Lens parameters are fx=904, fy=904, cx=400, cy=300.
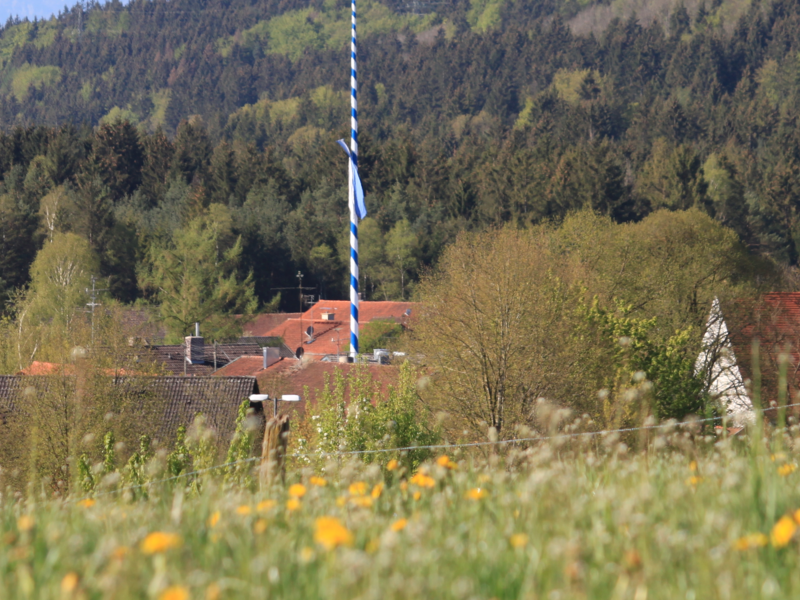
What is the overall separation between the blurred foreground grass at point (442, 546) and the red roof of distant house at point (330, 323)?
55.9m

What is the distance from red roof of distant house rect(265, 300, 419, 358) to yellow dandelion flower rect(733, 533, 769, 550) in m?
56.8

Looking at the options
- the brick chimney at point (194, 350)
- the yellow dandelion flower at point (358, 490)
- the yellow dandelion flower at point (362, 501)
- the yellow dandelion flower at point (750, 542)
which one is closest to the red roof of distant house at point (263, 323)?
the brick chimney at point (194, 350)

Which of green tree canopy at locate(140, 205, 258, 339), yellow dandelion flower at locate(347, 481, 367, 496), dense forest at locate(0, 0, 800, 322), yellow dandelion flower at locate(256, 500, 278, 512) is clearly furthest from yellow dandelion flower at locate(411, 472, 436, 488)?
dense forest at locate(0, 0, 800, 322)

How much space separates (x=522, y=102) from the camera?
165 meters

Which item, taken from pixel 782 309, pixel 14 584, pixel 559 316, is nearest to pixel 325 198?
pixel 782 309

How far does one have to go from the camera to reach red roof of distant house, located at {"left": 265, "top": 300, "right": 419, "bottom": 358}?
62688 mm

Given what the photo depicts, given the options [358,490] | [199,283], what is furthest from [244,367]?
[358,490]

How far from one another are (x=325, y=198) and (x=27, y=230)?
2966cm

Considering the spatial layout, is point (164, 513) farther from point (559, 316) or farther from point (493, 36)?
point (493, 36)

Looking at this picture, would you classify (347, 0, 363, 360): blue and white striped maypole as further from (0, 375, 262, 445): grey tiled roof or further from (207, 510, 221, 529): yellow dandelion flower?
(207, 510, 221, 529): yellow dandelion flower

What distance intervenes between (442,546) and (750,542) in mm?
953

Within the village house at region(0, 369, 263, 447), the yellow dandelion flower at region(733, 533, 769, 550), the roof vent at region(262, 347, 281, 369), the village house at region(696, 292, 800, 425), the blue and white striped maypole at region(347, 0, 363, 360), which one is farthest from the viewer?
the roof vent at region(262, 347, 281, 369)

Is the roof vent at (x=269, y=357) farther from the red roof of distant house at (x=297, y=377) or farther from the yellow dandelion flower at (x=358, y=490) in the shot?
the yellow dandelion flower at (x=358, y=490)

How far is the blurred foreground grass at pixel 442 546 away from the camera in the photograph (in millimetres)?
2406
